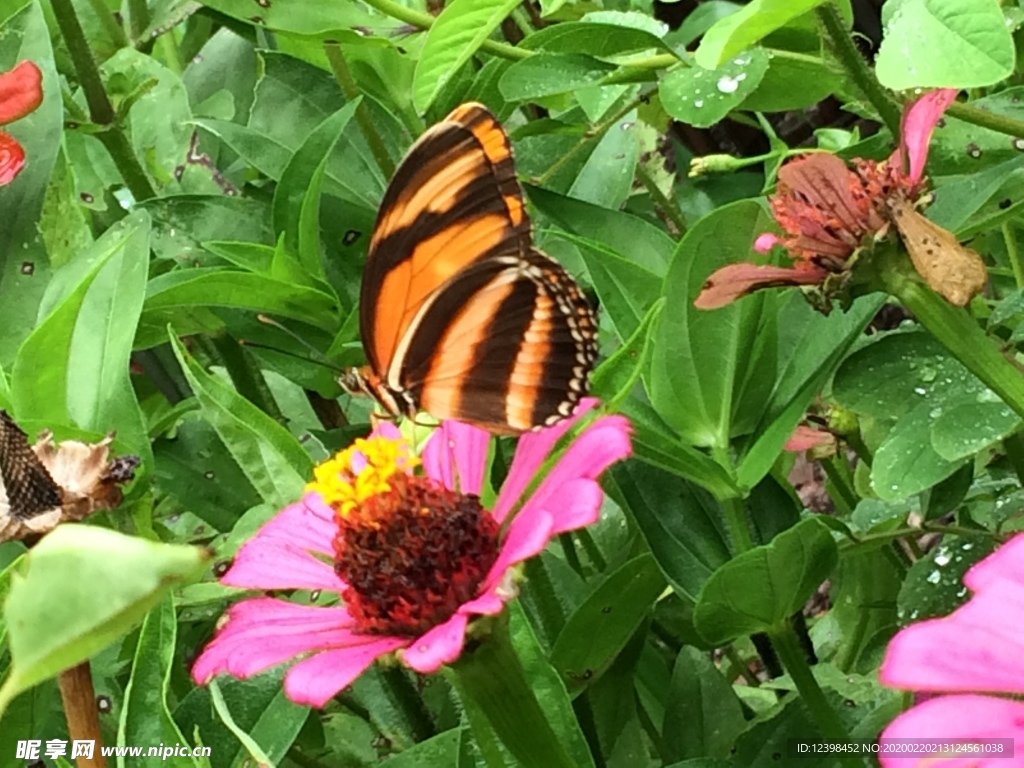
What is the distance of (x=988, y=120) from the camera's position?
403mm

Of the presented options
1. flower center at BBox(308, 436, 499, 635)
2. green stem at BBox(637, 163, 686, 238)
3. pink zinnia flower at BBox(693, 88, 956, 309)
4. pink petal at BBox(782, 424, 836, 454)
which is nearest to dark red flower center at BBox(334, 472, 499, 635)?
flower center at BBox(308, 436, 499, 635)

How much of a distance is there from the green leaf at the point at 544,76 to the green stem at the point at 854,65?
0.34 feet

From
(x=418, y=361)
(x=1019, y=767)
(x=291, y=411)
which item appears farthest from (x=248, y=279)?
(x=1019, y=767)

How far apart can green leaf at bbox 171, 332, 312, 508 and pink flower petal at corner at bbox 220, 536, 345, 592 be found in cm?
2

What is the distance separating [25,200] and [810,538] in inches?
13.7

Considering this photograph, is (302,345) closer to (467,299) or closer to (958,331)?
(467,299)

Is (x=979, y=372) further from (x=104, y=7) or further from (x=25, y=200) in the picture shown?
(x=104, y=7)

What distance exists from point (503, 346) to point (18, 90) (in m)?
0.20

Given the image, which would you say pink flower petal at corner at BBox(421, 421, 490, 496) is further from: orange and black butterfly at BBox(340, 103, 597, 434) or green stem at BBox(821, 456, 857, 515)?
green stem at BBox(821, 456, 857, 515)

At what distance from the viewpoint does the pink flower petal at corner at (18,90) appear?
0.40 metres

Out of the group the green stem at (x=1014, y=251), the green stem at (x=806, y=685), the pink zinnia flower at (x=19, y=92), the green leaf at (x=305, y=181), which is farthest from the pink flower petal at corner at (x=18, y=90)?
the green stem at (x=1014, y=251)

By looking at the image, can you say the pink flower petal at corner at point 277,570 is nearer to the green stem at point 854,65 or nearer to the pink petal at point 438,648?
the pink petal at point 438,648

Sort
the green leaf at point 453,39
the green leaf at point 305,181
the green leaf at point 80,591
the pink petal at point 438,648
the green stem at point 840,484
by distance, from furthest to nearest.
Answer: the green stem at point 840,484
the green leaf at point 305,181
the green leaf at point 453,39
the pink petal at point 438,648
the green leaf at point 80,591

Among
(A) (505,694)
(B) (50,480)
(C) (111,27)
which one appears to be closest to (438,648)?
(A) (505,694)
